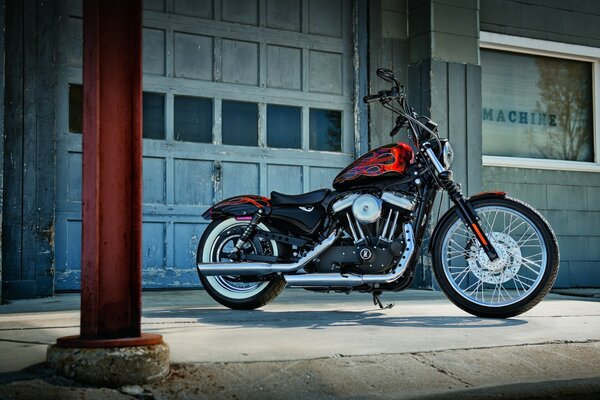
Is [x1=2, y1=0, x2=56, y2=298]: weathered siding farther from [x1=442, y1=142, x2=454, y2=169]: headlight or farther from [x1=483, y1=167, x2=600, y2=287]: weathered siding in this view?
[x1=483, y1=167, x2=600, y2=287]: weathered siding

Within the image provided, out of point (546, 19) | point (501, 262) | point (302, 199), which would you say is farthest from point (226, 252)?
point (546, 19)

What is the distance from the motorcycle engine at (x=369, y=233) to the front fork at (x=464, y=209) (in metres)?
0.25

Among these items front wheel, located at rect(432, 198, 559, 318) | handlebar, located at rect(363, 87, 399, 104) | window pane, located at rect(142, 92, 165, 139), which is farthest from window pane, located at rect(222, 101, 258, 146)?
front wheel, located at rect(432, 198, 559, 318)

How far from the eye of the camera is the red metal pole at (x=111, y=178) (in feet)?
9.72

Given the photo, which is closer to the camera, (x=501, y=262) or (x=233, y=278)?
(x=501, y=262)

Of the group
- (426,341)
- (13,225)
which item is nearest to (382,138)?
(13,225)

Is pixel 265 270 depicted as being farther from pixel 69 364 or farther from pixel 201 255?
pixel 69 364

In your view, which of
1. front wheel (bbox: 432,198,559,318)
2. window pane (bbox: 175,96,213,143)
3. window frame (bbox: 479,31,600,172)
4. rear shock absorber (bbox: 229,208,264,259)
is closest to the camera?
front wheel (bbox: 432,198,559,318)

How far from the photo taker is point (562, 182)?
28.0 ft

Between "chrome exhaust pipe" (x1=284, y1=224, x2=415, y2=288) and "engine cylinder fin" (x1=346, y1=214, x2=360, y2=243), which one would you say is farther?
"engine cylinder fin" (x1=346, y1=214, x2=360, y2=243)

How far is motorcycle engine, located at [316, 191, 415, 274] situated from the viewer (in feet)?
16.0

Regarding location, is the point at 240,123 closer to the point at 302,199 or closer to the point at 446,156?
the point at 302,199

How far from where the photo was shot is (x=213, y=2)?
721 centimetres

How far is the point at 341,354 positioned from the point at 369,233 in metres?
1.65
